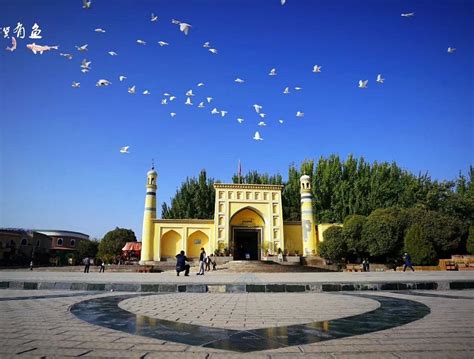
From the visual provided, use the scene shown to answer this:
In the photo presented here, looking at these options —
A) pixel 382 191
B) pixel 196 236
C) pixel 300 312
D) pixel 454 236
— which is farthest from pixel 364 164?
pixel 300 312

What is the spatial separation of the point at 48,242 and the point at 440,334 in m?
67.8

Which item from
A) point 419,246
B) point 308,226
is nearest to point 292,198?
point 308,226

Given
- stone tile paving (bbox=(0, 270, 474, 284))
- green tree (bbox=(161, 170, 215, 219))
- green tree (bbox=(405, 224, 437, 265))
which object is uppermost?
green tree (bbox=(161, 170, 215, 219))

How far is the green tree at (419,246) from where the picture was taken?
21344 mm

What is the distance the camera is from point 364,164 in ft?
126

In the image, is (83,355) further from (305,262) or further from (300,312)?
(305,262)

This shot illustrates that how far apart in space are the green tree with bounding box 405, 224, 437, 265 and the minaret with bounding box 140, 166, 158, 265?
20748mm

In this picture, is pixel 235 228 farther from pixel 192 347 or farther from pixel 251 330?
pixel 192 347

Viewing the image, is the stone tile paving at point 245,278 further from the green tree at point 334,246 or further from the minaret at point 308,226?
the minaret at point 308,226

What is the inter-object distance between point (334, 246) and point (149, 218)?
16257 millimetres

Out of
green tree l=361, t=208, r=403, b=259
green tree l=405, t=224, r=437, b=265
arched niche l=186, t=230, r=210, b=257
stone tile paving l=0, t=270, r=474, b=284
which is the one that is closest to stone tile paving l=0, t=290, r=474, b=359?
stone tile paving l=0, t=270, r=474, b=284

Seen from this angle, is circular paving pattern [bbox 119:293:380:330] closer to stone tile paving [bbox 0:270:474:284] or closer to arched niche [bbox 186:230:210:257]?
stone tile paving [bbox 0:270:474:284]

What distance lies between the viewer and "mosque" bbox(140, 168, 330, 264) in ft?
104

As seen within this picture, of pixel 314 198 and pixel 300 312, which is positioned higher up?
pixel 314 198
